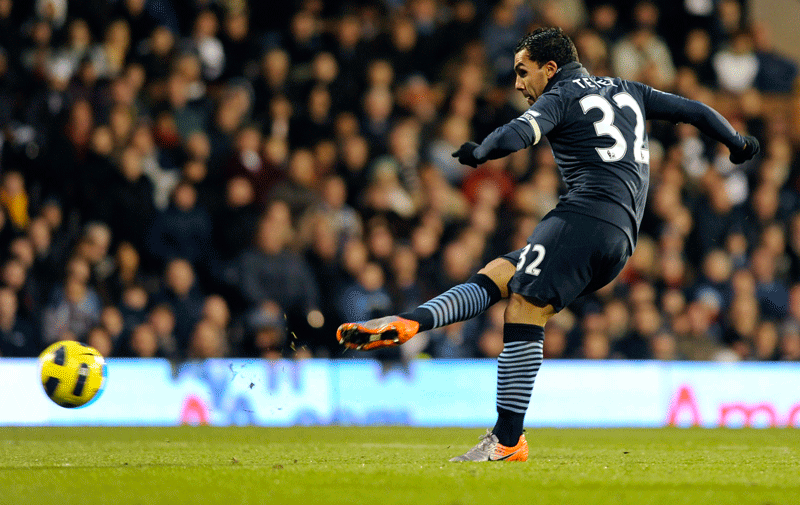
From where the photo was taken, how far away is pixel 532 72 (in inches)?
195

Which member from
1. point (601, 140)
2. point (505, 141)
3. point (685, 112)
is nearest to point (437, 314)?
point (505, 141)

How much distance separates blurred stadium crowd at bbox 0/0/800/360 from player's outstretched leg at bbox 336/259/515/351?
408 cm

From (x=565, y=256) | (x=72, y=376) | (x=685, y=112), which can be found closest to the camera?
(x=565, y=256)

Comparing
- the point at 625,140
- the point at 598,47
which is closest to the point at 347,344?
the point at 625,140

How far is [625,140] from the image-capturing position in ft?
16.0

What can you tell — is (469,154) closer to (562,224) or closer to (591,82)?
(562,224)

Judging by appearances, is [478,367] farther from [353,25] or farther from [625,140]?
[625,140]

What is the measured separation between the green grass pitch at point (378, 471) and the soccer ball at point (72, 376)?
289 mm

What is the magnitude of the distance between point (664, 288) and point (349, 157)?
3.34 m

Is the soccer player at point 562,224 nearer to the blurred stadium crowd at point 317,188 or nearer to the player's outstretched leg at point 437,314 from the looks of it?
the player's outstretched leg at point 437,314

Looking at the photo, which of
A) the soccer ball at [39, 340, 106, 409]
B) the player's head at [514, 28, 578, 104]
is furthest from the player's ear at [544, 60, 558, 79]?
the soccer ball at [39, 340, 106, 409]

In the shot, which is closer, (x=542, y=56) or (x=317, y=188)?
(x=542, y=56)

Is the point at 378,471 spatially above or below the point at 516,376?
below

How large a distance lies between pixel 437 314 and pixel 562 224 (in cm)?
67
